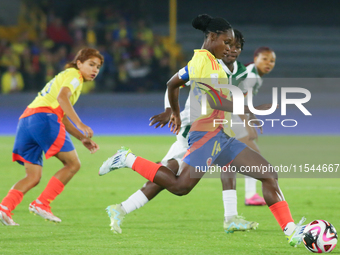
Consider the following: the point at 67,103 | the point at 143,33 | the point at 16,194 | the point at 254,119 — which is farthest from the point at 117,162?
the point at 143,33

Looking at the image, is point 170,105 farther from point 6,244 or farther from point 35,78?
point 35,78

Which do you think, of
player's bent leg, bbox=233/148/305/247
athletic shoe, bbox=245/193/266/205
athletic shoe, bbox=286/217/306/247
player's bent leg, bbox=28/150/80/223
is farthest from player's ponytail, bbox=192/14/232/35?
athletic shoe, bbox=245/193/266/205

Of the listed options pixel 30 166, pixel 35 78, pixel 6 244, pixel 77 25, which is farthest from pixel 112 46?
pixel 6 244

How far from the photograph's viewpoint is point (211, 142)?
4.17 meters

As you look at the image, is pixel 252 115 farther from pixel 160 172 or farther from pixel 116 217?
pixel 116 217

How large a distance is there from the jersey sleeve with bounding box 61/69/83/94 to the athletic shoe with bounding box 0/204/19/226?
1.30 meters

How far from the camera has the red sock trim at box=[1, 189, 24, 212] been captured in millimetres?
5047

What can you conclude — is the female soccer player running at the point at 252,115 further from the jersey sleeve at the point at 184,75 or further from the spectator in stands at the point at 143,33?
the spectator in stands at the point at 143,33

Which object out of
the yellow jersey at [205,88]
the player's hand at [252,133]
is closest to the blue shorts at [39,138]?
the yellow jersey at [205,88]

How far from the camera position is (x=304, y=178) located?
28.8 feet

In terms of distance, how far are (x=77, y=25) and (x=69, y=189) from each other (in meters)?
13.6

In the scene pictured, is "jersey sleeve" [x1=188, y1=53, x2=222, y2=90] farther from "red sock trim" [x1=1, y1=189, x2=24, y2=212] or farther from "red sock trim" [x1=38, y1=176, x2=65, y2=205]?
"red sock trim" [x1=1, y1=189, x2=24, y2=212]

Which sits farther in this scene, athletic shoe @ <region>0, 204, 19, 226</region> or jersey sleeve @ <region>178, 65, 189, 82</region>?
athletic shoe @ <region>0, 204, 19, 226</region>

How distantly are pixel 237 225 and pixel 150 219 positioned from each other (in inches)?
39.6
